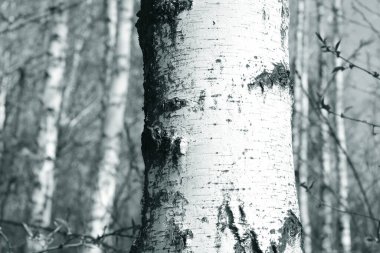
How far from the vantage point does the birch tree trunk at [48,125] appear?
5718 mm

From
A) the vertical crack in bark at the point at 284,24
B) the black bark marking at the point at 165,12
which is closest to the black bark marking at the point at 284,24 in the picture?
the vertical crack in bark at the point at 284,24

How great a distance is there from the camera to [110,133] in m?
5.39

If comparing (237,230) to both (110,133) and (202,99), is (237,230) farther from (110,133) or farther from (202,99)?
(110,133)

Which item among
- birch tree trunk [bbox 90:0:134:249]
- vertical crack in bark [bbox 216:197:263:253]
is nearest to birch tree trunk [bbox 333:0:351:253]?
birch tree trunk [bbox 90:0:134:249]

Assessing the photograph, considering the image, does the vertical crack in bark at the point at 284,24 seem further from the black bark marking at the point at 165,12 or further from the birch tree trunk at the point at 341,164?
the birch tree trunk at the point at 341,164

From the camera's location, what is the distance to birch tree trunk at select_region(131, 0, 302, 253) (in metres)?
1.00

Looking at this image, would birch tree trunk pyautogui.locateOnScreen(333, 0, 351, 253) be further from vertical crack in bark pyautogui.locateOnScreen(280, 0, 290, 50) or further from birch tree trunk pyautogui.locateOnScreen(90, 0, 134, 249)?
Answer: vertical crack in bark pyautogui.locateOnScreen(280, 0, 290, 50)

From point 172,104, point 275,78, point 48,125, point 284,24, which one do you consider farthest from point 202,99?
point 48,125

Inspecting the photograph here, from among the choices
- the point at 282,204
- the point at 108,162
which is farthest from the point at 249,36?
the point at 108,162

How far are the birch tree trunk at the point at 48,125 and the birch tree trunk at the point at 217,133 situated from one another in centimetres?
462

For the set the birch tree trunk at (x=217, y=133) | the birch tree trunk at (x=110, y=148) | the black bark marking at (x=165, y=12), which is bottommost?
the birch tree trunk at (x=217, y=133)

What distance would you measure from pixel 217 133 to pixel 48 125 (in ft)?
17.6

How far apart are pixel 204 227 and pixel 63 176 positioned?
51.6 ft

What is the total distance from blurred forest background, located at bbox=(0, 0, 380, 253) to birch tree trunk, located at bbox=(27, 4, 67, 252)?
12 mm
